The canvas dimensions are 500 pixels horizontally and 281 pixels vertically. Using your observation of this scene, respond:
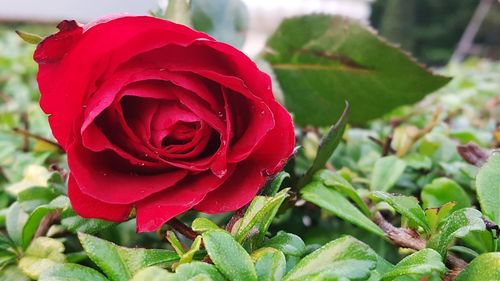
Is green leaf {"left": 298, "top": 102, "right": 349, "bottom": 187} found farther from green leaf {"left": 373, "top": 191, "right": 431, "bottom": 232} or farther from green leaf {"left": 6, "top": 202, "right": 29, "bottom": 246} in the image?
green leaf {"left": 6, "top": 202, "right": 29, "bottom": 246}

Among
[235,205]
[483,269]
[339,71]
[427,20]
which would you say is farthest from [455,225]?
[427,20]

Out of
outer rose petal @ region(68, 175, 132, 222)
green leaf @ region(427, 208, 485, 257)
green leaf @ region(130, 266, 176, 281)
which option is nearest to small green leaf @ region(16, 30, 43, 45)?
outer rose petal @ region(68, 175, 132, 222)

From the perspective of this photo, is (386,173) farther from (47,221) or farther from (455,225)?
(47,221)

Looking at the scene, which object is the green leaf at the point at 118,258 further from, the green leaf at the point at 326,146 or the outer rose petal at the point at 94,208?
the green leaf at the point at 326,146

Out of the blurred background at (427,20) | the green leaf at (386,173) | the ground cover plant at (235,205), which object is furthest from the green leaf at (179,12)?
the blurred background at (427,20)

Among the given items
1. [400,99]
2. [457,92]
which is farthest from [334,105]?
[457,92]

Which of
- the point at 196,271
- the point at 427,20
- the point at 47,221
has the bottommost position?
the point at 427,20
